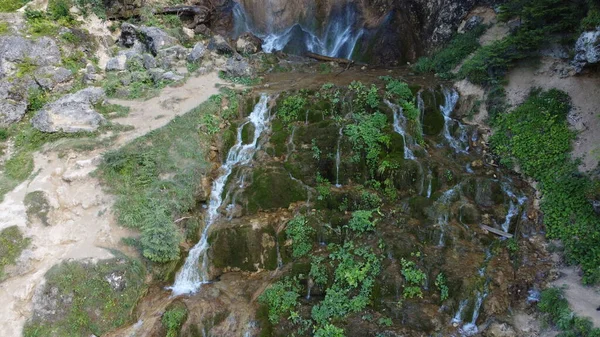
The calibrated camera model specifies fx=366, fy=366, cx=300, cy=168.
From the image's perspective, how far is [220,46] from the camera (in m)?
18.4

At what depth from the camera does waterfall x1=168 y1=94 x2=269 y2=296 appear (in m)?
9.88

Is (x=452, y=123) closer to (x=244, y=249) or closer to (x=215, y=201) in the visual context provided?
(x=244, y=249)

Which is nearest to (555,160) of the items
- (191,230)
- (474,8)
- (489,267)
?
(489,267)

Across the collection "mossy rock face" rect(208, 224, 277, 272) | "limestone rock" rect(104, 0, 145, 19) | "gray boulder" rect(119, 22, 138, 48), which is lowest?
"mossy rock face" rect(208, 224, 277, 272)

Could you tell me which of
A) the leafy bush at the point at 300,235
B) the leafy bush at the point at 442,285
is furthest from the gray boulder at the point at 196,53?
the leafy bush at the point at 442,285

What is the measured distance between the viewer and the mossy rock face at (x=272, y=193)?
35.9ft

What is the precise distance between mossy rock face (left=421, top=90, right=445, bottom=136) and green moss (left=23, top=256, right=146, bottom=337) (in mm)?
10435

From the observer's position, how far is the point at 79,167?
11.2m

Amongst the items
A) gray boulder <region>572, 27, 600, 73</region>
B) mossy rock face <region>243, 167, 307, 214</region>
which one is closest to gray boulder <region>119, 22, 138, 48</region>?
mossy rock face <region>243, 167, 307, 214</region>

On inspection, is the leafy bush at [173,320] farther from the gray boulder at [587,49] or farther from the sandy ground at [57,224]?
the gray boulder at [587,49]

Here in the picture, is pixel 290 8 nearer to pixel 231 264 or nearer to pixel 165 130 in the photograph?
pixel 165 130

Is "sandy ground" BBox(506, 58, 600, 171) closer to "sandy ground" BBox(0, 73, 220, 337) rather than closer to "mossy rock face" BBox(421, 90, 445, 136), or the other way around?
"mossy rock face" BBox(421, 90, 445, 136)

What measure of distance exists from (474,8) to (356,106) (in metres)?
8.19

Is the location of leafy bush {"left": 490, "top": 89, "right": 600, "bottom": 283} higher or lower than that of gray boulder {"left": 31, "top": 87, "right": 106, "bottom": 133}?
higher
